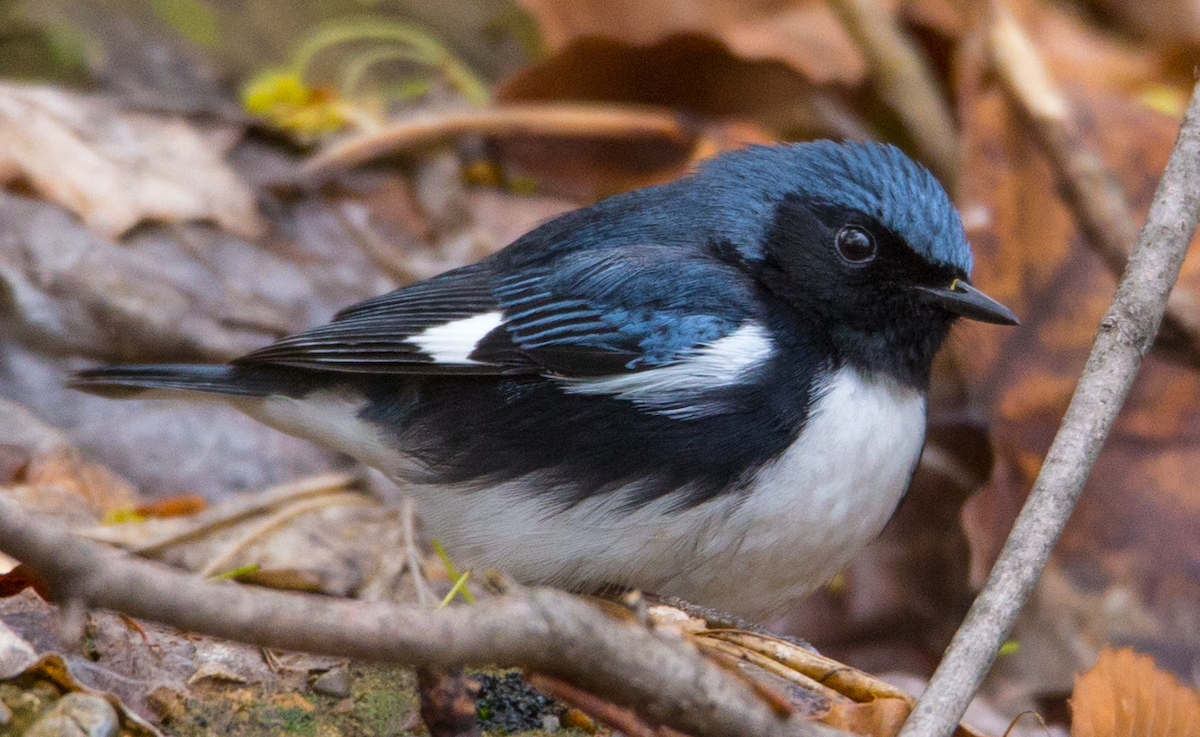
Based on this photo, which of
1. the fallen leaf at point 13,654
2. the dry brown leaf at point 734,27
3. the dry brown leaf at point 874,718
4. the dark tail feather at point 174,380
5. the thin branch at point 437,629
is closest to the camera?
the thin branch at point 437,629

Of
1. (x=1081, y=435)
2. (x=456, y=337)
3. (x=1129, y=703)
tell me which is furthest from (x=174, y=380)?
(x=1129, y=703)

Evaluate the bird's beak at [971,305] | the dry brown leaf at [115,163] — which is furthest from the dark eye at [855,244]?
the dry brown leaf at [115,163]

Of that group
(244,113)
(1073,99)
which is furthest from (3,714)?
(1073,99)

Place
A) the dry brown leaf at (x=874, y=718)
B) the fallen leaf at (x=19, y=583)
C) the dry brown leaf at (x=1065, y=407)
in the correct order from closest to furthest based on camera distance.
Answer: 1. the dry brown leaf at (x=874, y=718)
2. the fallen leaf at (x=19, y=583)
3. the dry brown leaf at (x=1065, y=407)

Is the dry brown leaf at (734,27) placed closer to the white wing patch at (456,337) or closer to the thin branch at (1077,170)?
the thin branch at (1077,170)

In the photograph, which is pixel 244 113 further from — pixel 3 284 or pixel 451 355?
pixel 451 355

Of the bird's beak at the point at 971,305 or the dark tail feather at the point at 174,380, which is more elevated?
the bird's beak at the point at 971,305

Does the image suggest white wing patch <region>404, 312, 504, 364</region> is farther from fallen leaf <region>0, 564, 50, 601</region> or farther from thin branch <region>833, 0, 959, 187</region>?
thin branch <region>833, 0, 959, 187</region>

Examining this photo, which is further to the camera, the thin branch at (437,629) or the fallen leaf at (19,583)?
the fallen leaf at (19,583)
